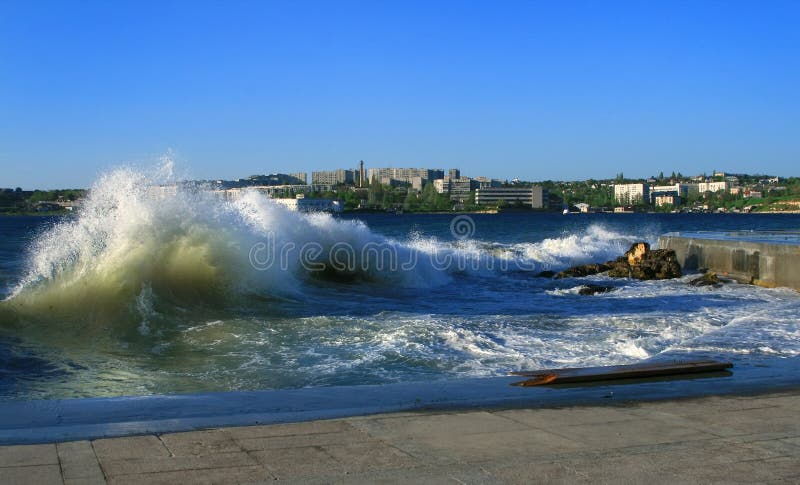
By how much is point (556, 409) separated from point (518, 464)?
171 cm

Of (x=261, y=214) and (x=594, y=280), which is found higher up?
(x=261, y=214)

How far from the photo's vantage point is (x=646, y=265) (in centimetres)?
2488

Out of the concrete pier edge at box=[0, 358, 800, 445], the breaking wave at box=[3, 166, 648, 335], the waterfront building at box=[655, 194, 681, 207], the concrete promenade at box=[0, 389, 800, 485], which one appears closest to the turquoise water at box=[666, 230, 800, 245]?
the breaking wave at box=[3, 166, 648, 335]

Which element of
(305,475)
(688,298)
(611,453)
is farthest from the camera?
(688,298)

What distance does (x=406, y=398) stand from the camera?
6926 mm

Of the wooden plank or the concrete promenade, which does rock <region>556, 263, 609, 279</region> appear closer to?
the wooden plank

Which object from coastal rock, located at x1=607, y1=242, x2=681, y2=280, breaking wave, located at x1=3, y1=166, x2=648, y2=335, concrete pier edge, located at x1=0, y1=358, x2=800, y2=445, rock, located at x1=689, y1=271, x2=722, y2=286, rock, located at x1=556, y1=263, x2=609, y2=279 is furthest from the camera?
rock, located at x1=556, y1=263, x2=609, y2=279

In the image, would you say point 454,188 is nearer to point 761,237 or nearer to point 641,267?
point 761,237

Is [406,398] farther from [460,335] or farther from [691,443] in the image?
[460,335]

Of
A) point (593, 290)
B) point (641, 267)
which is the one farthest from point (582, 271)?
point (593, 290)

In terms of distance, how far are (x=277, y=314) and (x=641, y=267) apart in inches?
568

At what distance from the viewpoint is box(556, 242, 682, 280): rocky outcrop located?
24516mm

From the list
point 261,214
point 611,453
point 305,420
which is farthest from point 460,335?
point 261,214

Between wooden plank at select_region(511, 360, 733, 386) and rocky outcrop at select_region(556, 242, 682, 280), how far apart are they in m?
16.7
